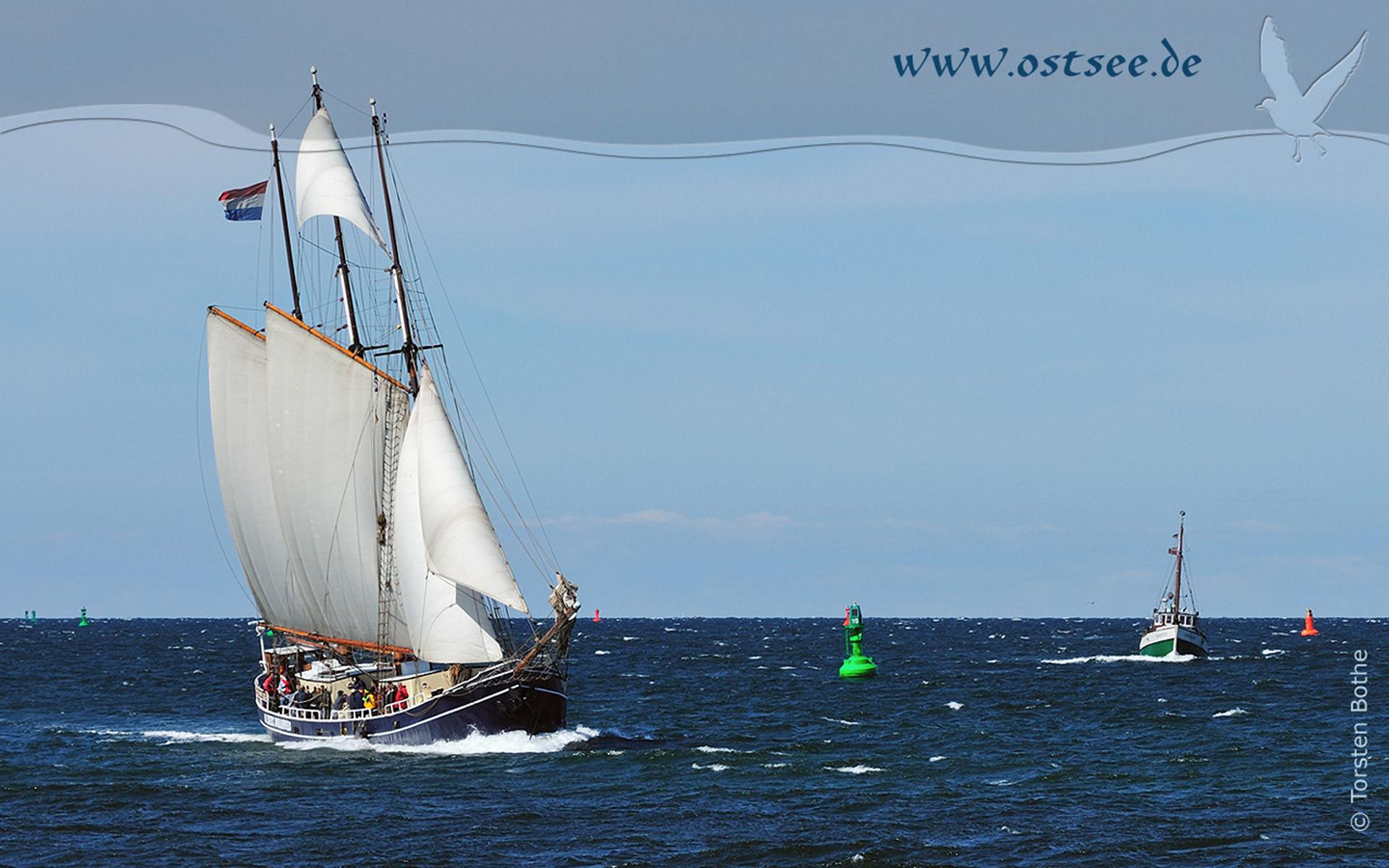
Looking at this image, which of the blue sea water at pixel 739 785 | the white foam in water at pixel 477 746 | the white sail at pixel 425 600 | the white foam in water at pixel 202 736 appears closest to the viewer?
the blue sea water at pixel 739 785

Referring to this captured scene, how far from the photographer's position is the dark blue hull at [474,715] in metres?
59.9

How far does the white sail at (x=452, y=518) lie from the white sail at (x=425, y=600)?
2.43 ft

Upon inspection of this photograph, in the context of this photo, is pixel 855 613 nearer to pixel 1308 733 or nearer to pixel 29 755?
pixel 1308 733

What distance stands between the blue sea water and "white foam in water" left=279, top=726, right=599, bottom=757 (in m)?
0.13

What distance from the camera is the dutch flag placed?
2184 inches

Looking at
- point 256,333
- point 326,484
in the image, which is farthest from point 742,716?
point 256,333

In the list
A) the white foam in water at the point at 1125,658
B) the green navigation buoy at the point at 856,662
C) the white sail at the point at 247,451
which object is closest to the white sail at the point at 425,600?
the white sail at the point at 247,451

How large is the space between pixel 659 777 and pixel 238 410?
97.0ft

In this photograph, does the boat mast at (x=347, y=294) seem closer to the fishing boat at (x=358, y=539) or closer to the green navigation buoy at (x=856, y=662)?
the fishing boat at (x=358, y=539)

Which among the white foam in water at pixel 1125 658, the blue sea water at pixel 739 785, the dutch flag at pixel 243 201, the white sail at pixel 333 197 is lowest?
the blue sea water at pixel 739 785

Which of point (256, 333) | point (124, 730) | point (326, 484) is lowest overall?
point (124, 730)

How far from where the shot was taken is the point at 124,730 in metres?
76.4

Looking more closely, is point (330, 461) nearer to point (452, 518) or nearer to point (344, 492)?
point (344, 492)

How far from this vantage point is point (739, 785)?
5250 cm
